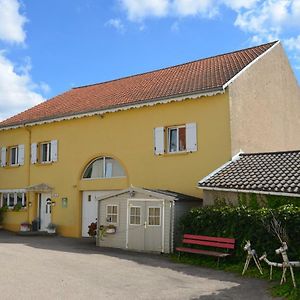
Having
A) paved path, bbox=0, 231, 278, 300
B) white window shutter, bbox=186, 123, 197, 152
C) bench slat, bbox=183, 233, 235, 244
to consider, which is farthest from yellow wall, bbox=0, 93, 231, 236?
paved path, bbox=0, 231, 278, 300

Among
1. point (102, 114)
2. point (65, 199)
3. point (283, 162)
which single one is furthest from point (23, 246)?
point (283, 162)

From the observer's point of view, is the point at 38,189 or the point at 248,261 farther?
the point at 38,189

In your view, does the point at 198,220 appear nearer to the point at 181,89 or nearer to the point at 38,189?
the point at 181,89

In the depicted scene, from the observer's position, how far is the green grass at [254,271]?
9.23 meters

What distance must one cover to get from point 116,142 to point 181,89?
151 inches

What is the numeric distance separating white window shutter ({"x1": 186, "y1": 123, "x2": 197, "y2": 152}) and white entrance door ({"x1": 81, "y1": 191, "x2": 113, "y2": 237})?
5.19 metres

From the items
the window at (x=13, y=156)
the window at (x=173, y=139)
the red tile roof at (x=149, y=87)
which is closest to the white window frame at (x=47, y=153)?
the red tile roof at (x=149, y=87)

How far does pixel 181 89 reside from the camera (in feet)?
59.3

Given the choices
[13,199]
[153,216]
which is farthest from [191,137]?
[13,199]

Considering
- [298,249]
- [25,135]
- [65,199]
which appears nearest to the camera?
[298,249]

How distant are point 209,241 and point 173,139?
5.81 metres

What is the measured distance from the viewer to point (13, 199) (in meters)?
24.0

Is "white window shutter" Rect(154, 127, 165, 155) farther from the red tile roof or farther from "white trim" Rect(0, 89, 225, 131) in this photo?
the red tile roof

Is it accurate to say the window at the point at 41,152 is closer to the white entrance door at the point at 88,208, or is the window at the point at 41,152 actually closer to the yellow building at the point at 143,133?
the yellow building at the point at 143,133
